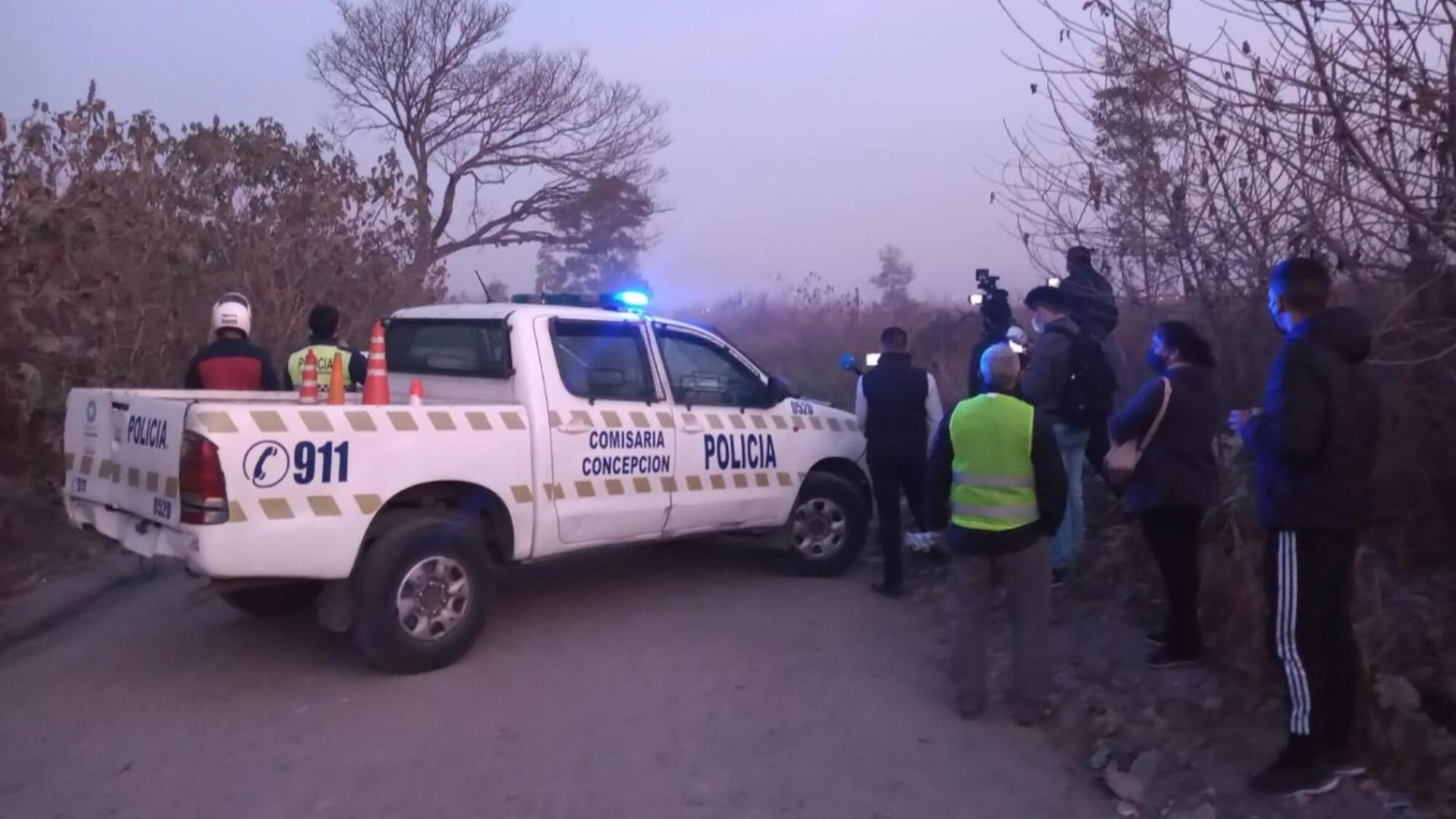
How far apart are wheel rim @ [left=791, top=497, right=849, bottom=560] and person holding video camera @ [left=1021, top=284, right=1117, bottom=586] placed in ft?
5.56

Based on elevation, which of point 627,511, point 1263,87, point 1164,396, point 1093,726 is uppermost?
point 1263,87

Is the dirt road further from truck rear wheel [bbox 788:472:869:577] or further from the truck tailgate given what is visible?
the truck tailgate

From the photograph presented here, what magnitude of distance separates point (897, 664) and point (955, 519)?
1201 millimetres

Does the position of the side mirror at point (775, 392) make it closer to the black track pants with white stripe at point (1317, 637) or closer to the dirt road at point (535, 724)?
the dirt road at point (535, 724)

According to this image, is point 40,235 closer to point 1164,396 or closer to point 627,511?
point 627,511

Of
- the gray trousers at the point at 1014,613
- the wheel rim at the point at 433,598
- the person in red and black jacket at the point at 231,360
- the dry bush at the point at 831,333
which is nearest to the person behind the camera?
the gray trousers at the point at 1014,613

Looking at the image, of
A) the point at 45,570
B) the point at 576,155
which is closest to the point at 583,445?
the point at 45,570

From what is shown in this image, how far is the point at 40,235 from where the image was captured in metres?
9.50

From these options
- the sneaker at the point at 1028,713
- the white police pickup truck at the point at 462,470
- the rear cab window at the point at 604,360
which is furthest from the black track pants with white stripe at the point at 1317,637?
the rear cab window at the point at 604,360

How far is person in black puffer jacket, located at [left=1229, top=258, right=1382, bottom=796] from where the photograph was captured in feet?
15.2

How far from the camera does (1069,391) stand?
286 inches

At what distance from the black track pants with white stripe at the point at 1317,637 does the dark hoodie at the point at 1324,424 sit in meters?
0.09

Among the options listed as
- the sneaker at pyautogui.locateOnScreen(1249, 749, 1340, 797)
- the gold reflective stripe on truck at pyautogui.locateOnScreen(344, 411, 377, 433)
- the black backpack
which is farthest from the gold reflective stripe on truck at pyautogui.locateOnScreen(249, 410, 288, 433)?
the sneaker at pyautogui.locateOnScreen(1249, 749, 1340, 797)

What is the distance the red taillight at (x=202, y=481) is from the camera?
18.6 ft
